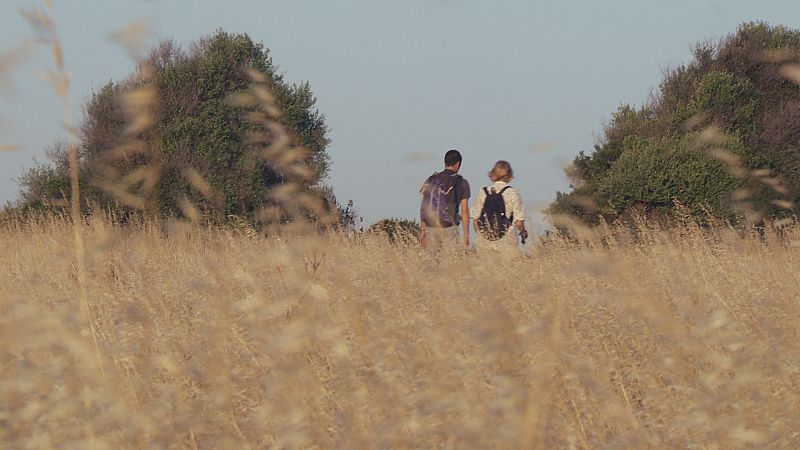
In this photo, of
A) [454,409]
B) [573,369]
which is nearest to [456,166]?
[573,369]

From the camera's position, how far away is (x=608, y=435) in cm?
334

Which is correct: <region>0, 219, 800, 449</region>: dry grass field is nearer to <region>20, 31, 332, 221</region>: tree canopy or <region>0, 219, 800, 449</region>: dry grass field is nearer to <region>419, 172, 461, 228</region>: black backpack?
<region>419, 172, 461, 228</region>: black backpack

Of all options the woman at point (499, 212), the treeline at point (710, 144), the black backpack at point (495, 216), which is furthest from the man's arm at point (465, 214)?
the treeline at point (710, 144)

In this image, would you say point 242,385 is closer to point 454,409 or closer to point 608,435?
point 454,409

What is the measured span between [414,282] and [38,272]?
386 centimetres

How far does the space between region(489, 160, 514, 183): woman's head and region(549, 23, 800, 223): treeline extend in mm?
13271

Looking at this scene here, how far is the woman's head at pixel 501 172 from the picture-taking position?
9.16 m

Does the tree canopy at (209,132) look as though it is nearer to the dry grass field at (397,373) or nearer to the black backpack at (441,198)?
the black backpack at (441,198)

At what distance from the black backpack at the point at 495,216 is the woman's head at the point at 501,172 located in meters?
0.14

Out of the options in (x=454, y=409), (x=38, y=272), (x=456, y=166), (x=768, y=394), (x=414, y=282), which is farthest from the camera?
(x=456, y=166)

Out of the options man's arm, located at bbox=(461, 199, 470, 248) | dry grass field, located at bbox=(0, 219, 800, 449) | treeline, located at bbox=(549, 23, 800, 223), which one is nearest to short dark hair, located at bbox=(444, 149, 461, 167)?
man's arm, located at bbox=(461, 199, 470, 248)

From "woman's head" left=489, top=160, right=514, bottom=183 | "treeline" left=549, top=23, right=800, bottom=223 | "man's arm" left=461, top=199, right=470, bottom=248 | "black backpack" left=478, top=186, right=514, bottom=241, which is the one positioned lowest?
"black backpack" left=478, top=186, right=514, bottom=241

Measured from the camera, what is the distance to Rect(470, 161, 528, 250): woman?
→ 8.75 m

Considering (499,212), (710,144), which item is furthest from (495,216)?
(710,144)
